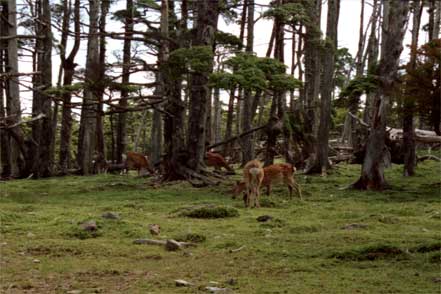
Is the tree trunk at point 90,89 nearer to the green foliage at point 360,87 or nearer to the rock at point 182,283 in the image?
the green foliage at point 360,87

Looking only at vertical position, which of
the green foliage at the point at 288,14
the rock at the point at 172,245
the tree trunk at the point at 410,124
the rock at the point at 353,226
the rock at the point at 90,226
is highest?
the green foliage at the point at 288,14

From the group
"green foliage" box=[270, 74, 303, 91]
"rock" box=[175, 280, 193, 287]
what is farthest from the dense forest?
"rock" box=[175, 280, 193, 287]

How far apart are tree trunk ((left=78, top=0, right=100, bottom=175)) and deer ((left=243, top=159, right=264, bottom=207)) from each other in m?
3.98

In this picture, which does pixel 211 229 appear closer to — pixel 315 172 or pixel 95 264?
pixel 95 264

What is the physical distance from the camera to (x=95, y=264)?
6449 millimetres

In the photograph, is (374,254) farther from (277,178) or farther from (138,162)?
(138,162)

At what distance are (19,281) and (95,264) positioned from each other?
0.86 meters

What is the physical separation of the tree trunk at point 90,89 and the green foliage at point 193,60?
6.34 ft

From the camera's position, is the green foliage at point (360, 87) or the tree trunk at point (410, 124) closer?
the green foliage at point (360, 87)

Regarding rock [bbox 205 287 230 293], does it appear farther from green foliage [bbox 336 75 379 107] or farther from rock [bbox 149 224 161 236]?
green foliage [bbox 336 75 379 107]

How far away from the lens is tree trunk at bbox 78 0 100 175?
1377 centimetres

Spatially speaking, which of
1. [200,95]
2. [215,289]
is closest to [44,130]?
[200,95]

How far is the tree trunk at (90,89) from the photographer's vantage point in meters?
13.8

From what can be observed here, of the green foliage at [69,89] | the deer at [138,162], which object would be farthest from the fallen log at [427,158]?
the green foliage at [69,89]
